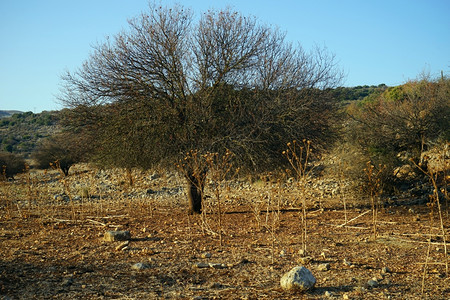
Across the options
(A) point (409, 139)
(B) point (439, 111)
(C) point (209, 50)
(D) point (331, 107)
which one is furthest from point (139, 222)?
(B) point (439, 111)

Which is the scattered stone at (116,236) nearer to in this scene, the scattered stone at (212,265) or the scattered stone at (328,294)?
the scattered stone at (212,265)

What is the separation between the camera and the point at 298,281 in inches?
209

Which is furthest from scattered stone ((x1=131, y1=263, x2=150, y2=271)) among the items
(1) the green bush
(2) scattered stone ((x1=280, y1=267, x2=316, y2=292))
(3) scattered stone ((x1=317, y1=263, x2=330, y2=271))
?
(1) the green bush

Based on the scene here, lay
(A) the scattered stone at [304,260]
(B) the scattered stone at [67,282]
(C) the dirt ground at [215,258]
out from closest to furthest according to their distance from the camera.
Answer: (C) the dirt ground at [215,258] → (B) the scattered stone at [67,282] → (A) the scattered stone at [304,260]

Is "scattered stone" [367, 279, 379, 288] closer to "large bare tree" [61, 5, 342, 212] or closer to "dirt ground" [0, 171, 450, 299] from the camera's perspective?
"dirt ground" [0, 171, 450, 299]

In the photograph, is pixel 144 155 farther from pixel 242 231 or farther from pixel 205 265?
pixel 205 265

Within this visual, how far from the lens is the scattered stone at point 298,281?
5289 millimetres

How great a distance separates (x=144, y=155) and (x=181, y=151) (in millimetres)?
1046

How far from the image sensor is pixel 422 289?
16.6 ft

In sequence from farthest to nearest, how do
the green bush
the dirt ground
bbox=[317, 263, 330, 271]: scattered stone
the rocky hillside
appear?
the rocky hillside → the green bush → bbox=[317, 263, 330, 271]: scattered stone → the dirt ground

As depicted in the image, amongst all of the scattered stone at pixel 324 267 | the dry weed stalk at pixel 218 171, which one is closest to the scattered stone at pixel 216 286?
the scattered stone at pixel 324 267

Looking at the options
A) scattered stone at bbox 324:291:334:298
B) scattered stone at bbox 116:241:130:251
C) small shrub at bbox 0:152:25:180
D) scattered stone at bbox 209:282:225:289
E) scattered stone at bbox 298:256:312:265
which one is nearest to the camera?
scattered stone at bbox 324:291:334:298

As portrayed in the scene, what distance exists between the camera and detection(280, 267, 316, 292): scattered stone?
17.4ft

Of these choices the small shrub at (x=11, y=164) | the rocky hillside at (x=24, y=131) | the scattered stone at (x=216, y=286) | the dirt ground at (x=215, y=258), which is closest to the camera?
the dirt ground at (x=215, y=258)
